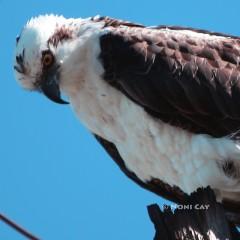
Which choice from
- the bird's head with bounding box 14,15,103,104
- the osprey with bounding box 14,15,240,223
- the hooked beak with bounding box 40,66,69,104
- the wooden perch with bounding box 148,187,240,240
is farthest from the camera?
the bird's head with bounding box 14,15,103,104

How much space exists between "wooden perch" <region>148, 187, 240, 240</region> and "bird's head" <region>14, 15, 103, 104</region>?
7.28ft

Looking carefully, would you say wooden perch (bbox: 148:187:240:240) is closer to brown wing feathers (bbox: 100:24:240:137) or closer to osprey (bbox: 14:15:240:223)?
osprey (bbox: 14:15:240:223)

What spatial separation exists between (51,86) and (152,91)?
101cm

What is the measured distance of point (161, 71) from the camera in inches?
243

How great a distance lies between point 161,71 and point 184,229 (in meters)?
2.05

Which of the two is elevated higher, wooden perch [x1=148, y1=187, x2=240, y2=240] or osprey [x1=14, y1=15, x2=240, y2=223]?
osprey [x1=14, y1=15, x2=240, y2=223]

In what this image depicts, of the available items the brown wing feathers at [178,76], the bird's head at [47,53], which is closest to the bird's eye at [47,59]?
the bird's head at [47,53]

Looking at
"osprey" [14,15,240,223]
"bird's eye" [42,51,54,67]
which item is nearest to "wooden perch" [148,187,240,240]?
"osprey" [14,15,240,223]

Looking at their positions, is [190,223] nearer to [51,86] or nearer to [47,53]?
[51,86]

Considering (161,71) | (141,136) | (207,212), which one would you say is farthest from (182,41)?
(207,212)

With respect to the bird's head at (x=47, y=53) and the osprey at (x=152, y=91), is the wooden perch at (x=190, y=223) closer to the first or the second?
the osprey at (x=152, y=91)

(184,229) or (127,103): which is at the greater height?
(127,103)

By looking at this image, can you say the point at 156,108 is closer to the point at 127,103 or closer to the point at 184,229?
the point at 127,103

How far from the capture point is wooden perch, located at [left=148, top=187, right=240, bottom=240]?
14.5 ft
